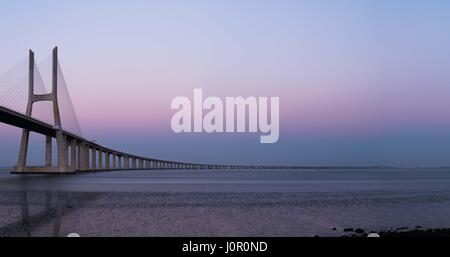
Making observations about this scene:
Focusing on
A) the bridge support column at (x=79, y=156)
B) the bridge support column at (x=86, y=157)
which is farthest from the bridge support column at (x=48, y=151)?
the bridge support column at (x=86, y=157)

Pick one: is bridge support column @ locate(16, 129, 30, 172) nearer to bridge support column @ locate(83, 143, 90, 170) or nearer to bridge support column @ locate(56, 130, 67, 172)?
bridge support column @ locate(56, 130, 67, 172)

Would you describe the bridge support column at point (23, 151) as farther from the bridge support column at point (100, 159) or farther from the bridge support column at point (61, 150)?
the bridge support column at point (100, 159)

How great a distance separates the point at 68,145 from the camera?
84.4 metres

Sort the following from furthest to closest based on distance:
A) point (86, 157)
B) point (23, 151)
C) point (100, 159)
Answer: point (100, 159) → point (86, 157) → point (23, 151)

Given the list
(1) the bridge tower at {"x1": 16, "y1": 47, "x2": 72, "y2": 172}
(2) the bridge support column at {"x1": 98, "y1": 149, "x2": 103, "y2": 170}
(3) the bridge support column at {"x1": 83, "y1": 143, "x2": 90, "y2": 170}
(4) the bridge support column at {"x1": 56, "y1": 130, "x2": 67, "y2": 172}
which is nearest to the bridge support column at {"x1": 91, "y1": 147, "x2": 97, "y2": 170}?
(2) the bridge support column at {"x1": 98, "y1": 149, "x2": 103, "y2": 170}

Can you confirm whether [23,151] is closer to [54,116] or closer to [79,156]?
[54,116]

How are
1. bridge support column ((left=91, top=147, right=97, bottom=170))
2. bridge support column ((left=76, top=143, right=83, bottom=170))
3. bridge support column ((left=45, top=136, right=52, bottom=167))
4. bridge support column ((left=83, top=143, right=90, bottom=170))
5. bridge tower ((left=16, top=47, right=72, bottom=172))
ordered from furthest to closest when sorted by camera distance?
1. bridge support column ((left=91, top=147, right=97, bottom=170))
2. bridge support column ((left=83, top=143, right=90, bottom=170))
3. bridge support column ((left=76, top=143, right=83, bottom=170))
4. bridge support column ((left=45, top=136, right=52, bottom=167))
5. bridge tower ((left=16, top=47, right=72, bottom=172))

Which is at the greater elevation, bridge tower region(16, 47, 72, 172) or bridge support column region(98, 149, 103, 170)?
bridge tower region(16, 47, 72, 172)

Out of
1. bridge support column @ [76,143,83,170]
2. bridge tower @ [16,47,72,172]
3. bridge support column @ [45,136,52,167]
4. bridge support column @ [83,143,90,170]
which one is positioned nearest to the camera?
bridge tower @ [16,47,72,172]

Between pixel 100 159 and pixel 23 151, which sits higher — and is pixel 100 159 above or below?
below

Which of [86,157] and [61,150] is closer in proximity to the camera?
[61,150]

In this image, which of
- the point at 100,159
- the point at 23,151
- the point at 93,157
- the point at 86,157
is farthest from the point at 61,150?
the point at 100,159
